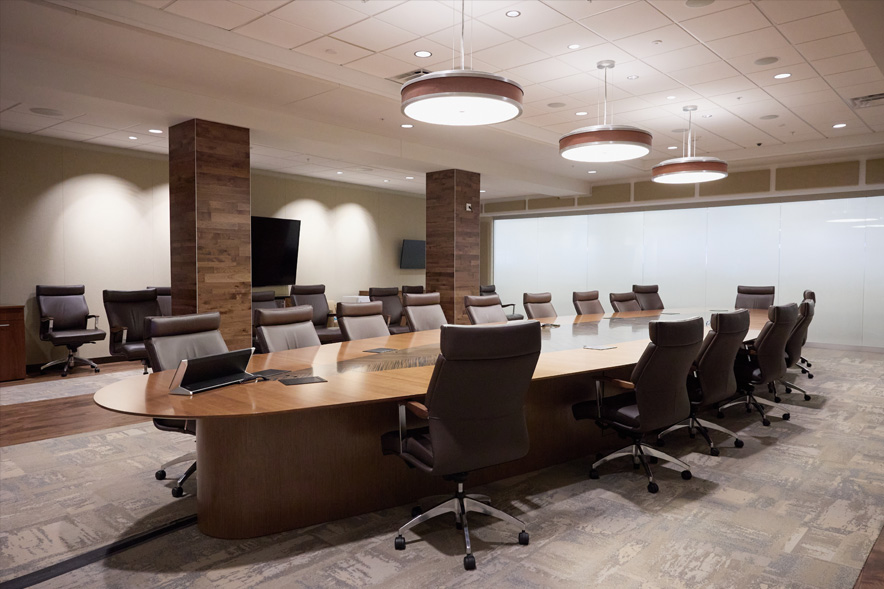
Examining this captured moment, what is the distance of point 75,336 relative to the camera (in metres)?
6.94

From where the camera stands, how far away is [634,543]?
2.72 metres

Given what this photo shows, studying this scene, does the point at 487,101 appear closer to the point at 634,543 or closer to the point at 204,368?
the point at 204,368

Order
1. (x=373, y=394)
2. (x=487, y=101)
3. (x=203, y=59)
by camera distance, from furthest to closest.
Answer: (x=203, y=59) → (x=487, y=101) → (x=373, y=394)

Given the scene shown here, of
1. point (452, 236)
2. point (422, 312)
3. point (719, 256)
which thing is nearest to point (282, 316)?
point (422, 312)

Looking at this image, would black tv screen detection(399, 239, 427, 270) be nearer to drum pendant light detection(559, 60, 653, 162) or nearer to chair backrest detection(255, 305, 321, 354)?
drum pendant light detection(559, 60, 653, 162)

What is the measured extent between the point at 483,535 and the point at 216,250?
4448 millimetres

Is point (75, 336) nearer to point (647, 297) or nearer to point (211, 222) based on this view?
point (211, 222)

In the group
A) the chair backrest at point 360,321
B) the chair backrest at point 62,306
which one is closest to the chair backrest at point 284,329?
the chair backrest at point 360,321

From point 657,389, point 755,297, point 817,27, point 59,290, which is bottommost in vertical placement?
point 657,389

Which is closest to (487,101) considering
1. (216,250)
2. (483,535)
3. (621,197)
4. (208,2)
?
(208,2)

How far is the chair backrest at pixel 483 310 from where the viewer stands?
230 inches

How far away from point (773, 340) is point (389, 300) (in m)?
5.34

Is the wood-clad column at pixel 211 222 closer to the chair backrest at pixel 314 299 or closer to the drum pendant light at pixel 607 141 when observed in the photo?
the chair backrest at pixel 314 299

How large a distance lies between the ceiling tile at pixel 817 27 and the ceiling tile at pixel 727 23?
23 centimetres
